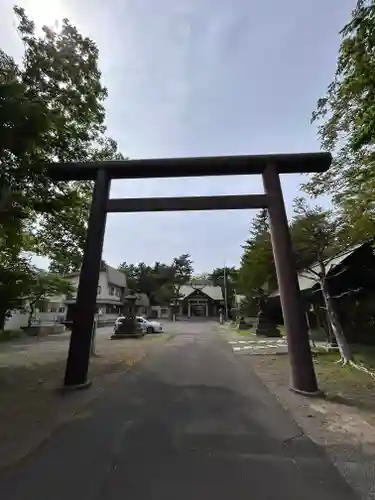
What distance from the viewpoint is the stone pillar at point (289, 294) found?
23.3 feet

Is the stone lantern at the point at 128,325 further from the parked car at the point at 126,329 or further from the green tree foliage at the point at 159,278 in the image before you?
the green tree foliage at the point at 159,278

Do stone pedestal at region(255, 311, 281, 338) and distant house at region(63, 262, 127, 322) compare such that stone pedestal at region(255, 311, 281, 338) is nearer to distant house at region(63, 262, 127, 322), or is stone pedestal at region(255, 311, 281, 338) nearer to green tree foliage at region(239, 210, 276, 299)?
green tree foliage at region(239, 210, 276, 299)

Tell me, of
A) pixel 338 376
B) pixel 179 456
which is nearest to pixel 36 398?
pixel 179 456

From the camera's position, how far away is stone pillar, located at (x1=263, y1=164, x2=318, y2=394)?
7113mm

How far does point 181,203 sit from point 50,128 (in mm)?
3268

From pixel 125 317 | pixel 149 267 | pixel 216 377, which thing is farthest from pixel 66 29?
pixel 149 267

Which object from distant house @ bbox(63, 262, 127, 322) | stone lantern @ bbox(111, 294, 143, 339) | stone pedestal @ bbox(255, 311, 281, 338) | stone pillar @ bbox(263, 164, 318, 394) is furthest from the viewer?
distant house @ bbox(63, 262, 127, 322)

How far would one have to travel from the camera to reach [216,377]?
8969 mm

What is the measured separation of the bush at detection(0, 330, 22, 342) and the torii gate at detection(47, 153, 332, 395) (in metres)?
16.7

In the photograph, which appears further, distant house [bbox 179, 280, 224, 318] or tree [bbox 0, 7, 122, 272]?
distant house [bbox 179, 280, 224, 318]

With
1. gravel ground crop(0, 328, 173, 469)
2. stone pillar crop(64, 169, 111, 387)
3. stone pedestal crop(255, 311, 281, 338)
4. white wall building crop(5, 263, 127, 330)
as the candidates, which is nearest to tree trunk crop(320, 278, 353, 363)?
gravel ground crop(0, 328, 173, 469)

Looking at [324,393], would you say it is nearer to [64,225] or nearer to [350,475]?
[350,475]

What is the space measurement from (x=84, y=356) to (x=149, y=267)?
64.1m

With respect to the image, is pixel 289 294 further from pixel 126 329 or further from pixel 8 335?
pixel 8 335
